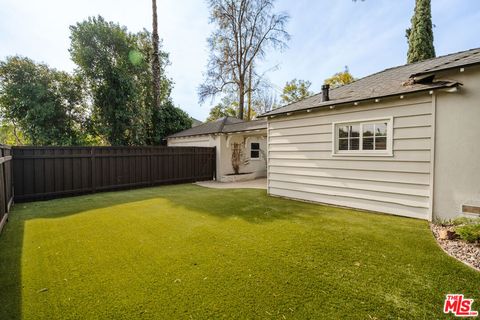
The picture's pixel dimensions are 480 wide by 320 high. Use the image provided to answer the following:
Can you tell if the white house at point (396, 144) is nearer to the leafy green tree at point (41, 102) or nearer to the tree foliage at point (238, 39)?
the leafy green tree at point (41, 102)

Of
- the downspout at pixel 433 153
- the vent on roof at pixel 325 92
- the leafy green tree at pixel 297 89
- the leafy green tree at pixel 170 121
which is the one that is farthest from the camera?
the leafy green tree at pixel 297 89

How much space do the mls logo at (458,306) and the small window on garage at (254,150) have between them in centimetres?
1071

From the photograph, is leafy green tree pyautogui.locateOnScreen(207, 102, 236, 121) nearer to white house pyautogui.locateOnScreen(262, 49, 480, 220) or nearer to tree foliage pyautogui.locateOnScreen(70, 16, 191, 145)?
tree foliage pyautogui.locateOnScreen(70, 16, 191, 145)

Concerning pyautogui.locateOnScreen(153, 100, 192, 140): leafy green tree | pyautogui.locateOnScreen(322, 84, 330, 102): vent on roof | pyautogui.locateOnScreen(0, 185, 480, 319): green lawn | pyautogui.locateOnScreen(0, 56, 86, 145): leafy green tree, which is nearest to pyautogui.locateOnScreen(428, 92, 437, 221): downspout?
pyautogui.locateOnScreen(0, 185, 480, 319): green lawn

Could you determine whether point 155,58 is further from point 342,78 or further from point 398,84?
point 342,78

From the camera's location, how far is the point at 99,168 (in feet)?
26.3

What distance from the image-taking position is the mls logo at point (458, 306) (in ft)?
6.25

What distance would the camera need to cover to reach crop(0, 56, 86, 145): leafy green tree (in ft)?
33.9

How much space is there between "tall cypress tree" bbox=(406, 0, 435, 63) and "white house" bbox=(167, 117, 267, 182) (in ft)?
35.2

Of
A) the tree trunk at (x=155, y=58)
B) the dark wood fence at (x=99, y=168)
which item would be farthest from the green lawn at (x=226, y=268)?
the tree trunk at (x=155, y=58)

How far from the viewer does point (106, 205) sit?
6.07 m

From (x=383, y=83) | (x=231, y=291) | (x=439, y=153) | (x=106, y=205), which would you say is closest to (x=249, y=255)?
(x=231, y=291)

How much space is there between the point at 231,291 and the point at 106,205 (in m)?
5.18

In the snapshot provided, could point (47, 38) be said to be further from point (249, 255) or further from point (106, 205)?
point (249, 255)
